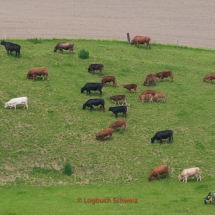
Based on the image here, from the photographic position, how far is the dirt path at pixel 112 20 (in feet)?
203

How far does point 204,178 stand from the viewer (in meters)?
36.3

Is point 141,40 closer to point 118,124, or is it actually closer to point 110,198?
point 118,124

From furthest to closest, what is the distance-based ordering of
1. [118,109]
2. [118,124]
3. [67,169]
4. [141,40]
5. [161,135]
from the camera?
[141,40] → [118,109] → [118,124] → [161,135] → [67,169]

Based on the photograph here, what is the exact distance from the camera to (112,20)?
6919cm

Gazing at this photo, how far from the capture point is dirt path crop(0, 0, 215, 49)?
6188 centimetres

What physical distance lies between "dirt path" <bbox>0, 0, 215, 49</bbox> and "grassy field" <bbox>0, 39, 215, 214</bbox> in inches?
412

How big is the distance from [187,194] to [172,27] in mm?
36432

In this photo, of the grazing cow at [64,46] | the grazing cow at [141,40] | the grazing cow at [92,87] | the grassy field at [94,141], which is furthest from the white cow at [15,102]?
the grazing cow at [141,40]

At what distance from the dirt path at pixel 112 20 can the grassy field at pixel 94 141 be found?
1048 cm

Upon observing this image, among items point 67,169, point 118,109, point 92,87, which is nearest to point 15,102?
point 92,87

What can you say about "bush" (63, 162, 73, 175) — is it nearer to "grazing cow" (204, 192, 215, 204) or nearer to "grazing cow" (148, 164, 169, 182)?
"grazing cow" (148, 164, 169, 182)

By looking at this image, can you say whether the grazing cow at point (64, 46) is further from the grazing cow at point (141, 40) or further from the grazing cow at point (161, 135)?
the grazing cow at point (161, 135)

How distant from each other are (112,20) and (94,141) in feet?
105

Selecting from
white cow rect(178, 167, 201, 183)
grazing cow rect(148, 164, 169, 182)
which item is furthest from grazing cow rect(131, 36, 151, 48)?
white cow rect(178, 167, 201, 183)
